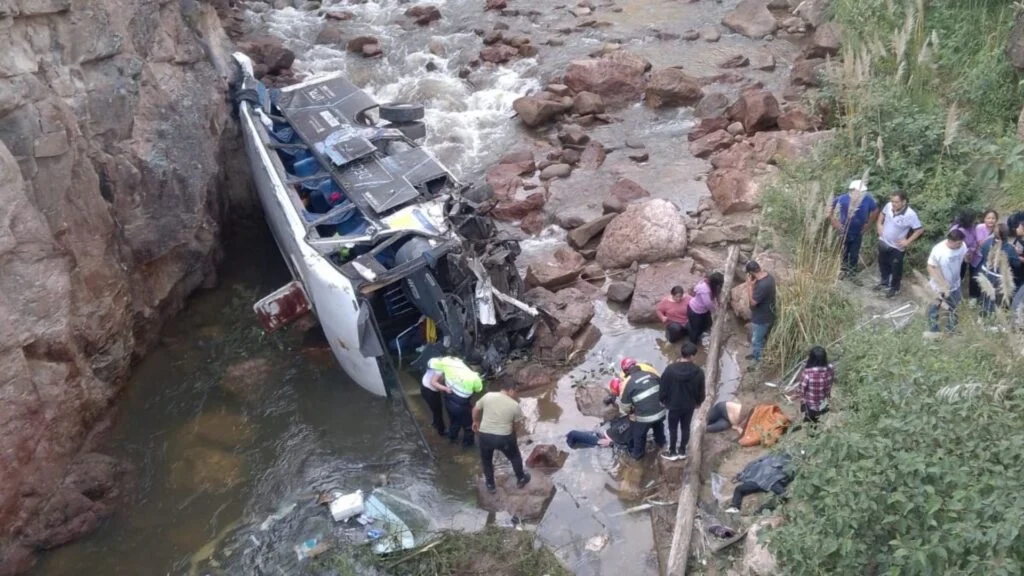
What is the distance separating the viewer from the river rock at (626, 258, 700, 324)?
34.7 feet

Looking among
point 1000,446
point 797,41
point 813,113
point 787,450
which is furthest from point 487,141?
point 1000,446

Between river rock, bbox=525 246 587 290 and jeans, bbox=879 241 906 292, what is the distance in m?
3.89

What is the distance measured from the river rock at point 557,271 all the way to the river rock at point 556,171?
8.92ft

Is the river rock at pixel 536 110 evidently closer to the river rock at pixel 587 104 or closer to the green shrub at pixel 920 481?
the river rock at pixel 587 104

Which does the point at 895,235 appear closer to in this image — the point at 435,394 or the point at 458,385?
the point at 458,385

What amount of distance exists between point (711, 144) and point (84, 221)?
9.53m

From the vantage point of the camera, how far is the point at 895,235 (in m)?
8.80

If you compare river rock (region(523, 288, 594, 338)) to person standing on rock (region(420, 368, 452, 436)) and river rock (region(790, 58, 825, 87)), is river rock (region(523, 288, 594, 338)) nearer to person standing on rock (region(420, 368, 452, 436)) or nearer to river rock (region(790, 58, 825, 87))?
person standing on rock (region(420, 368, 452, 436))

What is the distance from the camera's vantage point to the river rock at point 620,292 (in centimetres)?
1092

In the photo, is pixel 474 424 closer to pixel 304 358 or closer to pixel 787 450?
pixel 787 450

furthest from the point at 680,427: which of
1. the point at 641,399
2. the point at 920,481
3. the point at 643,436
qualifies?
the point at 920,481

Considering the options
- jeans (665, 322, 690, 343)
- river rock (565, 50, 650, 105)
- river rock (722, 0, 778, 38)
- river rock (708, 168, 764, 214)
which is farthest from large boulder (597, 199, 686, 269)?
river rock (722, 0, 778, 38)

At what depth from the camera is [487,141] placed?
1590 cm

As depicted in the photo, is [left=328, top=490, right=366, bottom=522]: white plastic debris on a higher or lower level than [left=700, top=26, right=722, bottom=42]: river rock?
lower
